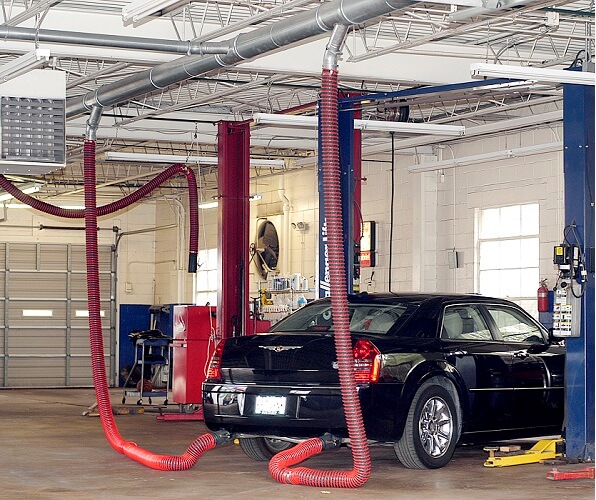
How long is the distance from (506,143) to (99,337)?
8199mm

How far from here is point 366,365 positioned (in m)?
8.86

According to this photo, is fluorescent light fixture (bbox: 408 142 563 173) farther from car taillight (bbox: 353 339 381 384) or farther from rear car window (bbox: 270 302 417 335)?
car taillight (bbox: 353 339 381 384)

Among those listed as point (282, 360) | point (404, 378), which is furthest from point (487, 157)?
point (282, 360)

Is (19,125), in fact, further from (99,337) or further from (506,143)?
(506,143)

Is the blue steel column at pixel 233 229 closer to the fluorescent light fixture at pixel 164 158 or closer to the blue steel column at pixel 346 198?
the fluorescent light fixture at pixel 164 158

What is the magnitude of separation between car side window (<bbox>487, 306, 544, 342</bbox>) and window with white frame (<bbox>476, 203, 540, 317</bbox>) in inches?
243

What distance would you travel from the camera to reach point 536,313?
648 inches

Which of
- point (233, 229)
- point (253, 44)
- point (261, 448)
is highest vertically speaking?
point (253, 44)

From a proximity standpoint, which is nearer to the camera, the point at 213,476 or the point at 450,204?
the point at 213,476

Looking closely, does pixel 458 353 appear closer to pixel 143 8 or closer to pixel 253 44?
pixel 253 44

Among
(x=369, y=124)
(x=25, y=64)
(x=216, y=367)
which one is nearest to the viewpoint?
(x=216, y=367)

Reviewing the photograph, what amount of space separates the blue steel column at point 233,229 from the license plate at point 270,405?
562cm

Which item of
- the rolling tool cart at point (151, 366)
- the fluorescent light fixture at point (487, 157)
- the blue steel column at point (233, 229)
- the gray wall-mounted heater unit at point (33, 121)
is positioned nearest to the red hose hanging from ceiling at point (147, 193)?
the blue steel column at point (233, 229)

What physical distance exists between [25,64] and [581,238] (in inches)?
188
